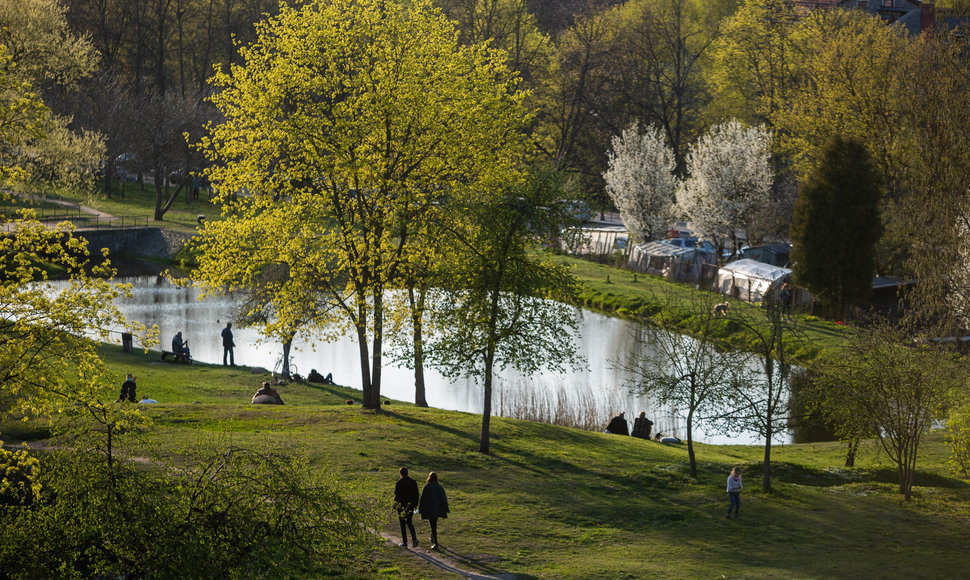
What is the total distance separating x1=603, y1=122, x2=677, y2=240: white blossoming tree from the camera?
226ft

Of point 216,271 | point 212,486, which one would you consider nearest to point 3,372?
point 212,486

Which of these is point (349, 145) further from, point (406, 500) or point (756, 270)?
point (756, 270)

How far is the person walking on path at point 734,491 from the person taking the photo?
23.1 metres

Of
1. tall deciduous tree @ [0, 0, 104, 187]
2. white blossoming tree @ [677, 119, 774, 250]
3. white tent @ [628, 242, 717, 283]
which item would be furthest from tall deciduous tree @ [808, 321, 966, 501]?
white blossoming tree @ [677, 119, 774, 250]

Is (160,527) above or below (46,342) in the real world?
below

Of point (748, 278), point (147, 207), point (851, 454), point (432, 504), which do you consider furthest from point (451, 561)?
point (147, 207)

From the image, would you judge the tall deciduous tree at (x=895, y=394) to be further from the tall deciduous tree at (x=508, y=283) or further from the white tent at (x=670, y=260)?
the white tent at (x=670, y=260)

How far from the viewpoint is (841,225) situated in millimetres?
50312

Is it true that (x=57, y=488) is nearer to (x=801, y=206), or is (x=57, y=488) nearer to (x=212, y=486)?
(x=212, y=486)

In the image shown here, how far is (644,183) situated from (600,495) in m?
47.2

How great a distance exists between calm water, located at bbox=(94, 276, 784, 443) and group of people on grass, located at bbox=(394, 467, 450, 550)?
15.8 meters

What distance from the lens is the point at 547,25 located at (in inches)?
4237

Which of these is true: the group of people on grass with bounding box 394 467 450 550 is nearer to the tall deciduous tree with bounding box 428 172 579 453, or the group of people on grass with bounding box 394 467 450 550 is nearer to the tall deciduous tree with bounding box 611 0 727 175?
the tall deciduous tree with bounding box 428 172 579 453

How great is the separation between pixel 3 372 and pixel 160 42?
77.7m
